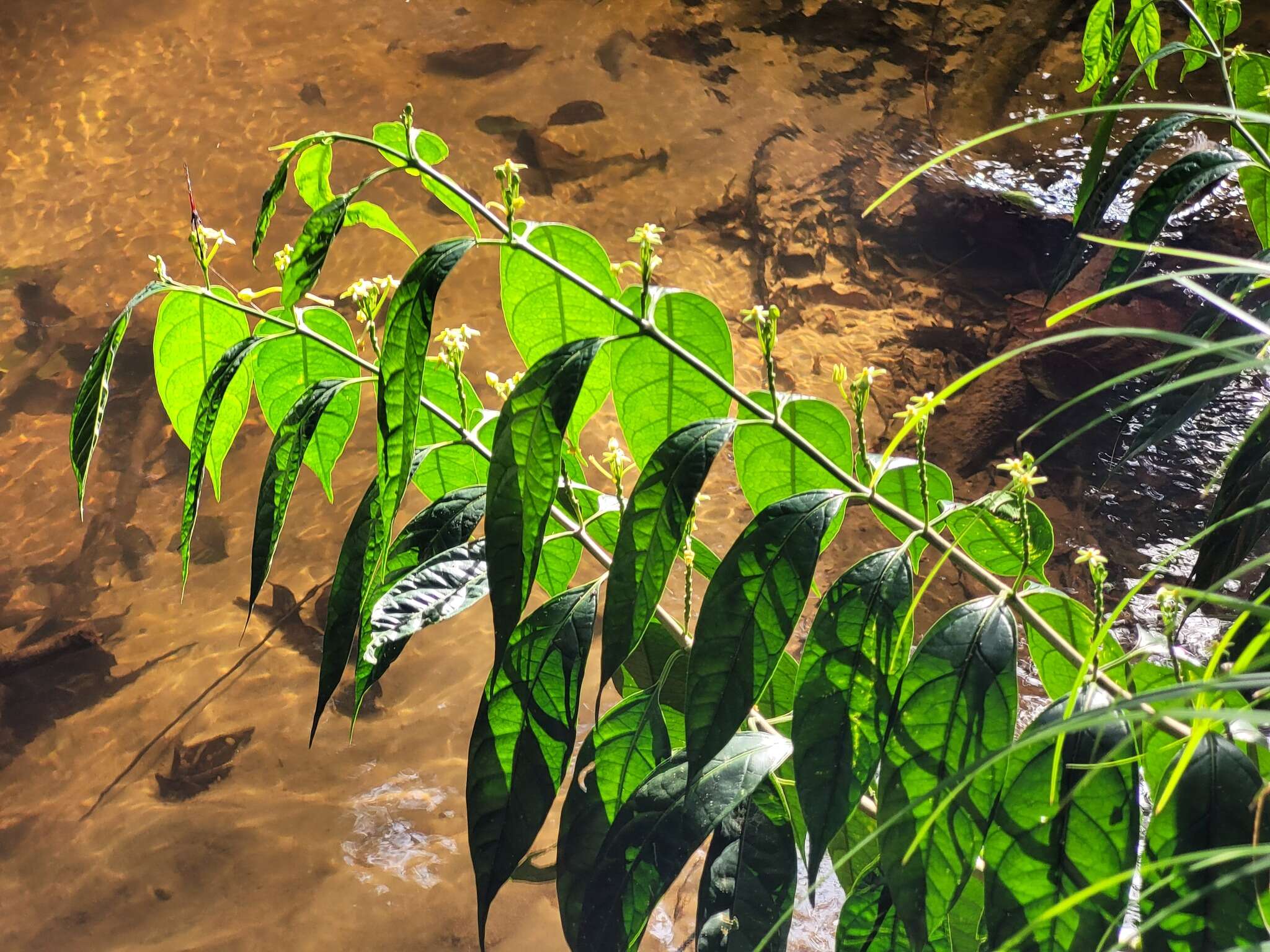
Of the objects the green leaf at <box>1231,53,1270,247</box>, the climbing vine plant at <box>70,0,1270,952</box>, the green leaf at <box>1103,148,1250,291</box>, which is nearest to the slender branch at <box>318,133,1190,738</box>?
the climbing vine plant at <box>70,0,1270,952</box>

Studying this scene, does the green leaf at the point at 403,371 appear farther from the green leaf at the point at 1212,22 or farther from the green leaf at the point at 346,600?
the green leaf at the point at 1212,22

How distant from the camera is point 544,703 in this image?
1.51 ft

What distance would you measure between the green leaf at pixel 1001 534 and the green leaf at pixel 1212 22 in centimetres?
37

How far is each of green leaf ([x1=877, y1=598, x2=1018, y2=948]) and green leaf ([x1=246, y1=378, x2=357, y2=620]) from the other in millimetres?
293

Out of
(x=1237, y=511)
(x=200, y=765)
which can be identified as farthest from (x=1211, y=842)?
(x=200, y=765)

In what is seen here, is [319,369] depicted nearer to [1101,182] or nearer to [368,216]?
[368,216]

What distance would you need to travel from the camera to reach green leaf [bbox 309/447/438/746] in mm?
435

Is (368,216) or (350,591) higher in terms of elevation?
(368,216)

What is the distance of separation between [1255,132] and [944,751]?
0.47 meters

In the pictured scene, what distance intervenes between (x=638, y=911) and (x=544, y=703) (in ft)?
0.34

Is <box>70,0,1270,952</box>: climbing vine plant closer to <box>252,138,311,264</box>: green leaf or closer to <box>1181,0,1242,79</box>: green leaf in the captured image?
<box>252,138,311,264</box>: green leaf

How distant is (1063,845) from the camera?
36 cm

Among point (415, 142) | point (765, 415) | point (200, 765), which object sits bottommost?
point (200, 765)

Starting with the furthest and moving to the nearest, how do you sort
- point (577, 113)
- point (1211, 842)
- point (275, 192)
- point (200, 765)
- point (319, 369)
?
point (577, 113)
point (200, 765)
point (319, 369)
point (275, 192)
point (1211, 842)
